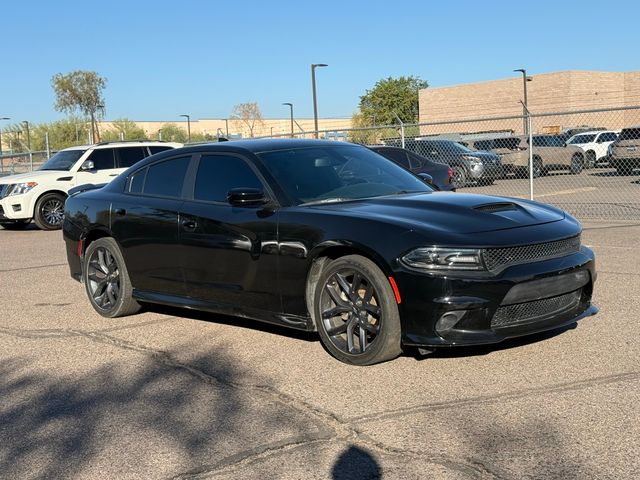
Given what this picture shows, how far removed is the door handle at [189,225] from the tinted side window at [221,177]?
21 centimetres

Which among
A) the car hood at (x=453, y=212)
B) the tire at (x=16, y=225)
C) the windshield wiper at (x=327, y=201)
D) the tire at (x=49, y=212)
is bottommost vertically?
the tire at (x=16, y=225)

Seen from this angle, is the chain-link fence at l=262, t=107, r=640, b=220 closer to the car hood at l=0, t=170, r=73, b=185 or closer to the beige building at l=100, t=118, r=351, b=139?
the car hood at l=0, t=170, r=73, b=185

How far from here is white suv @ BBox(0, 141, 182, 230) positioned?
16.7 metres

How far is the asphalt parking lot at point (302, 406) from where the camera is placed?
12.4ft

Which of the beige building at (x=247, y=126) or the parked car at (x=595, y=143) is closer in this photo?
the parked car at (x=595, y=143)

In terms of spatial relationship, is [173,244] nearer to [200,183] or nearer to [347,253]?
[200,183]

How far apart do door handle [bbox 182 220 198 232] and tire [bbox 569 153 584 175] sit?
22.4 m

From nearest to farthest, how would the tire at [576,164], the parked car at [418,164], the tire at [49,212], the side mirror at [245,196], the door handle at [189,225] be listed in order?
1. the side mirror at [245,196]
2. the door handle at [189,225]
3. the parked car at [418,164]
4. the tire at [49,212]
5. the tire at [576,164]

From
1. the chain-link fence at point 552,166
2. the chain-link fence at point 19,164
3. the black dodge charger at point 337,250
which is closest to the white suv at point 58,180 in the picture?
the chain-link fence at point 552,166

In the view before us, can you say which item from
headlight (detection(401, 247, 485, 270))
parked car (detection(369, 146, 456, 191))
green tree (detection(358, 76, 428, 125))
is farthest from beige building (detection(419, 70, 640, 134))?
headlight (detection(401, 247, 485, 270))

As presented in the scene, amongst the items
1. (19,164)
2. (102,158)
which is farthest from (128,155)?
(19,164)

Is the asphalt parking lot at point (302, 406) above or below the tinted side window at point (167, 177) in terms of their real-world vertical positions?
below

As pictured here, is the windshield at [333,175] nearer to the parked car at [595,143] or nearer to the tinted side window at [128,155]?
the tinted side window at [128,155]

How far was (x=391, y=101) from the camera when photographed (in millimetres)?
81188
